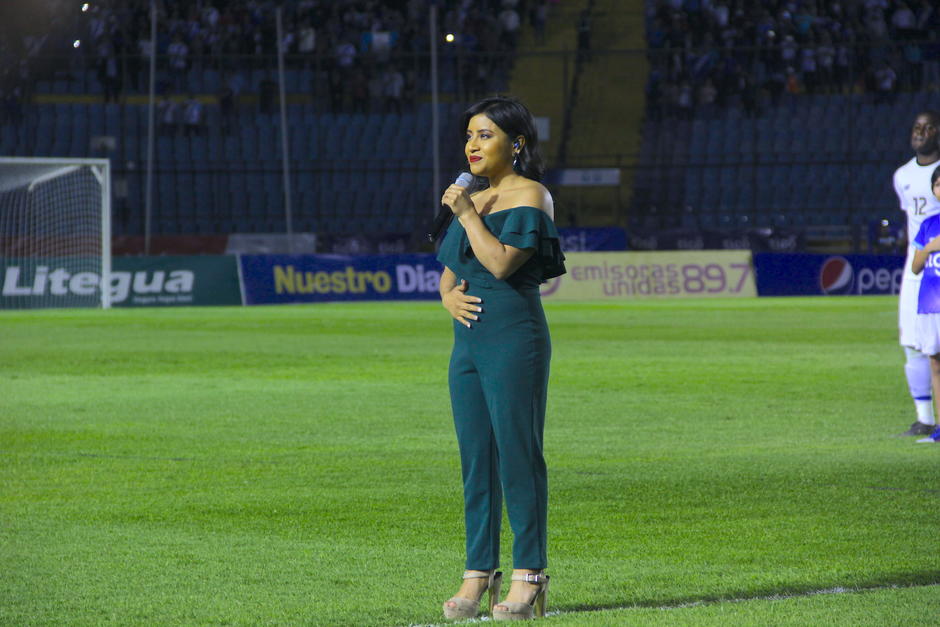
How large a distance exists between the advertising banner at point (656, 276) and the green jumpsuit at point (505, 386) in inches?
1266

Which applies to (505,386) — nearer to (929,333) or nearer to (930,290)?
(930,290)

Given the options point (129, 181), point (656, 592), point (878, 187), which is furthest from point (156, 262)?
point (656, 592)

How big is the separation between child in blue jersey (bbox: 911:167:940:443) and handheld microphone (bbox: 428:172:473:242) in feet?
18.8

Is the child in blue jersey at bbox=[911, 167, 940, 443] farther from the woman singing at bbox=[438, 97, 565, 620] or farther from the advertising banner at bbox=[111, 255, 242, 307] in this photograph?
the advertising banner at bbox=[111, 255, 242, 307]

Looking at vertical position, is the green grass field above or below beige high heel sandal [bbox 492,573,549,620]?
below

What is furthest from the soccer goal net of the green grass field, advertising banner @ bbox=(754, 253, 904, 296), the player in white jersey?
the player in white jersey

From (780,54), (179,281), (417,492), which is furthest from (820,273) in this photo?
(417,492)

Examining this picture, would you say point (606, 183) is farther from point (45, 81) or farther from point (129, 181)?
point (45, 81)

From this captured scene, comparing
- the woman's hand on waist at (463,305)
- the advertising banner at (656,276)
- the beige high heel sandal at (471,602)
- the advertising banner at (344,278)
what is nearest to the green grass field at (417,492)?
the beige high heel sandal at (471,602)

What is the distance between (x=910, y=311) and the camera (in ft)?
34.1

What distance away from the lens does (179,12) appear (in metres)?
45.2

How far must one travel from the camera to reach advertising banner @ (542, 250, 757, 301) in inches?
1465

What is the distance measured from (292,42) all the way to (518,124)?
41018mm

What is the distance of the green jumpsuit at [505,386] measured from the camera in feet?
15.0
